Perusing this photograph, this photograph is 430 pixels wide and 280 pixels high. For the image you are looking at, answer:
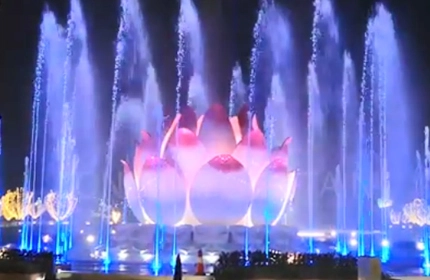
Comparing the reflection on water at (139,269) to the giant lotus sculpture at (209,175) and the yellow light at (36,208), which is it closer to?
the giant lotus sculpture at (209,175)

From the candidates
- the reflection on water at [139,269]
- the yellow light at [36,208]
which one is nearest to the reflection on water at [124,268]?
the reflection on water at [139,269]

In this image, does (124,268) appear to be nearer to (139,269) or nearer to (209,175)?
(139,269)

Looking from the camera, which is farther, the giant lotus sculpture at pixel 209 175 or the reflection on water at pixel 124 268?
the giant lotus sculpture at pixel 209 175

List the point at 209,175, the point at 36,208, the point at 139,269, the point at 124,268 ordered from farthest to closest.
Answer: the point at 36,208 < the point at 209,175 < the point at 124,268 < the point at 139,269

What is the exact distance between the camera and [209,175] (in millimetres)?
18922

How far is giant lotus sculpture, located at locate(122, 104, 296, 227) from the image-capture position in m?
19.0

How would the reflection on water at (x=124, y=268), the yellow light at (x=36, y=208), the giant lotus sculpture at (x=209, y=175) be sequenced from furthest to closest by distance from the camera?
1. the yellow light at (x=36, y=208)
2. the giant lotus sculpture at (x=209, y=175)
3. the reflection on water at (x=124, y=268)

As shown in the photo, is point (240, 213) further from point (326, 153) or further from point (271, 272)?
point (326, 153)

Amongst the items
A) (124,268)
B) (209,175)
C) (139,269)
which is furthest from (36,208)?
(139,269)

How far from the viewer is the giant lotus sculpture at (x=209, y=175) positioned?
1897cm

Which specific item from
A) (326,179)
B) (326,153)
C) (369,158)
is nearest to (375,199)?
(326,179)

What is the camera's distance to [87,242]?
22.1 meters

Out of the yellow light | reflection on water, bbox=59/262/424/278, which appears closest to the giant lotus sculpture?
reflection on water, bbox=59/262/424/278

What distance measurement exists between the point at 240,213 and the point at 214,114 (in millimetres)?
2652
